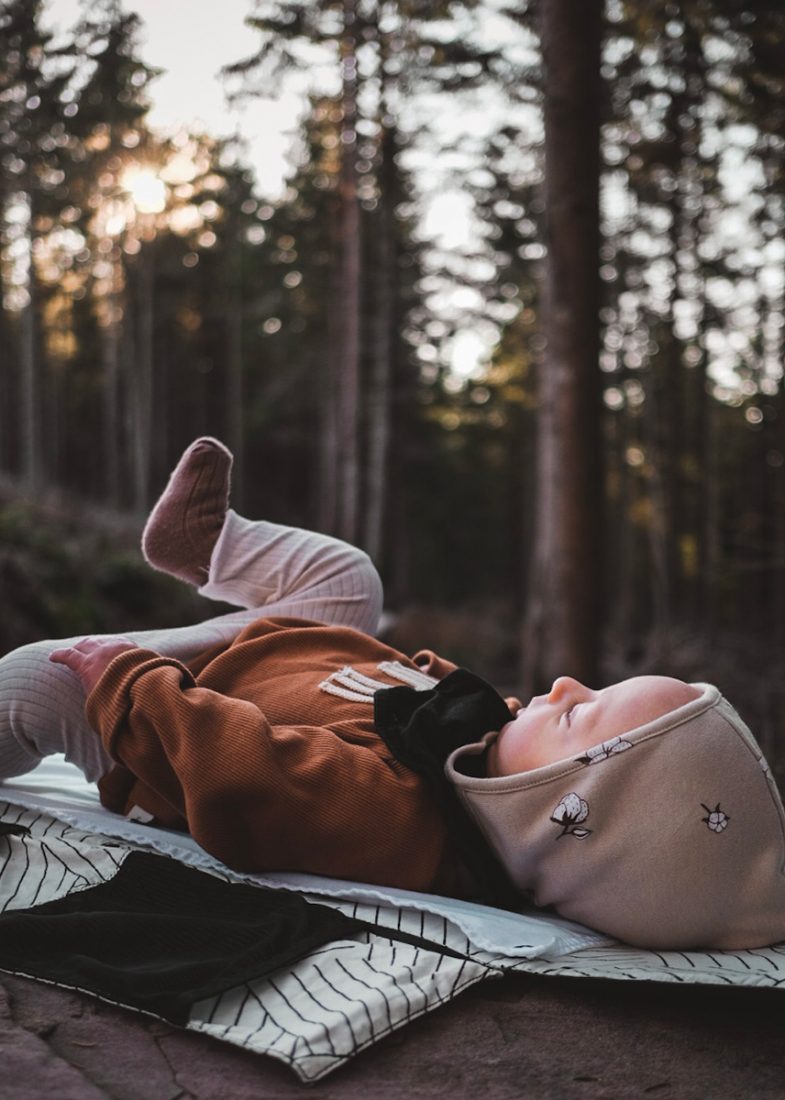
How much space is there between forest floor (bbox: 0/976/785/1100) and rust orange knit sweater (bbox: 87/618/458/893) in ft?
1.29

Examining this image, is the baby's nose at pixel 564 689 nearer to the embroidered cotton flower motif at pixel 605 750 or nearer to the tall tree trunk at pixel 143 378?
the embroidered cotton flower motif at pixel 605 750

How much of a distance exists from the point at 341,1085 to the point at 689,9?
5071 mm

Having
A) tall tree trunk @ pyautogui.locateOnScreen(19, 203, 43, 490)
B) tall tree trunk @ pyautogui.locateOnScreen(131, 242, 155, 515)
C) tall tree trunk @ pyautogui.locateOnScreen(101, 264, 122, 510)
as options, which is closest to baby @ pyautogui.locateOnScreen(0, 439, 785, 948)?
tall tree trunk @ pyautogui.locateOnScreen(19, 203, 43, 490)

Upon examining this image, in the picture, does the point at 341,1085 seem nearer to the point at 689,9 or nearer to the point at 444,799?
the point at 444,799

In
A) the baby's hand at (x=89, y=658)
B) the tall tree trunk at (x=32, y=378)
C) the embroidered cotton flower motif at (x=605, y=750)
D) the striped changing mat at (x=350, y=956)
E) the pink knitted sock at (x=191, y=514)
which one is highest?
the tall tree trunk at (x=32, y=378)

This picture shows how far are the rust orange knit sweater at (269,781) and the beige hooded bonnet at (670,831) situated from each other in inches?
10.7

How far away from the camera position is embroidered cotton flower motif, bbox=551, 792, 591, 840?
196 cm

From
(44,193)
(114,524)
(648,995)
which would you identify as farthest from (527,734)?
(44,193)

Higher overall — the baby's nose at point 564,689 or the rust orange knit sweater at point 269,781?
the baby's nose at point 564,689

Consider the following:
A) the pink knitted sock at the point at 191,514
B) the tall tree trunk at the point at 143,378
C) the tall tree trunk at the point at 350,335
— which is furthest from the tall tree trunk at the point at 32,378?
the pink knitted sock at the point at 191,514

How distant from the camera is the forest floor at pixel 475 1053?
142 centimetres

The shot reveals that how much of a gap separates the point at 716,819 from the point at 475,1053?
65 cm

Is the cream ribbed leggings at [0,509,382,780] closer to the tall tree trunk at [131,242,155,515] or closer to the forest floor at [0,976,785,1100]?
the forest floor at [0,976,785,1100]

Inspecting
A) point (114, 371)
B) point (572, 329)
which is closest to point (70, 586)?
point (572, 329)
